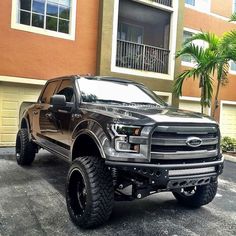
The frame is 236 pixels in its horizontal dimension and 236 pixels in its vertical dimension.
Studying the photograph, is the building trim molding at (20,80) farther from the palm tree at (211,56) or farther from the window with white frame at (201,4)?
the window with white frame at (201,4)

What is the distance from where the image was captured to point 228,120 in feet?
55.1

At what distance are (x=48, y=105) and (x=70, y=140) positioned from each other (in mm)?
1633

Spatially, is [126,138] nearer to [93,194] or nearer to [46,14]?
[93,194]

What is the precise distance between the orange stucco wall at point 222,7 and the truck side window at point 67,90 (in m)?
12.2

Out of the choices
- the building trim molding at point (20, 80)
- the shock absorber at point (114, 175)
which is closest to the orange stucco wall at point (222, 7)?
the building trim molding at point (20, 80)

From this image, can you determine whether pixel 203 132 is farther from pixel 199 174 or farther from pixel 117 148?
pixel 117 148

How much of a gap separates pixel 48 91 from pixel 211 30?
1141 centimetres

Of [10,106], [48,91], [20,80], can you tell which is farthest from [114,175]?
[10,106]

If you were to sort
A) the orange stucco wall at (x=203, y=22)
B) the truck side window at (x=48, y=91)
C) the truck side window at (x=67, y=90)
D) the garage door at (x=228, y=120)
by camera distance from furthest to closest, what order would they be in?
the garage door at (x=228, y=120) < the orange stucco wall at (x=203, y=22) < the truck side window at (x=48, y=91) < the truck side window at (x=67, y=90)

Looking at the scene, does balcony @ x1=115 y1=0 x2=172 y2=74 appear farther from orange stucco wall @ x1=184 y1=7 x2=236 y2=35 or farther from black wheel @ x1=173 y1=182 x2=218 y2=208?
black wheel @ x1=173 y1=182 x2=218 y2=208

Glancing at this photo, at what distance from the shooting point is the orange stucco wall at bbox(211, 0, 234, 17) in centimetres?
1612

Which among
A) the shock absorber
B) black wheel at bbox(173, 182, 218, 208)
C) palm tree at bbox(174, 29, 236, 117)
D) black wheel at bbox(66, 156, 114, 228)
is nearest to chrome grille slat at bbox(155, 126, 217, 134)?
the shock absorber

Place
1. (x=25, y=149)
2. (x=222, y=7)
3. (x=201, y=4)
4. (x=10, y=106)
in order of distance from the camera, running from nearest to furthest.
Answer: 1. (x=25, y=149)
2. (x=10, y=106)
3. (x=201, y=4)
4. (x=222, y=7)

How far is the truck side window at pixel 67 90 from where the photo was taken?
5.68 m
